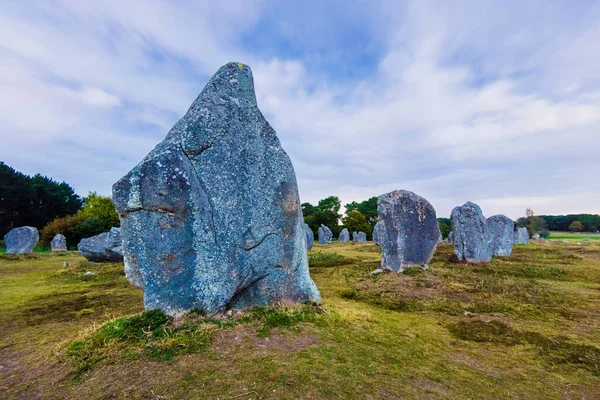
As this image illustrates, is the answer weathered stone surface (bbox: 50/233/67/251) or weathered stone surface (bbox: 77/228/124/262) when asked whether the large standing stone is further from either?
weathered stone surface (bbox: 50/233/67/251)

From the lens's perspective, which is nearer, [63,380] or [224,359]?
[63,380]

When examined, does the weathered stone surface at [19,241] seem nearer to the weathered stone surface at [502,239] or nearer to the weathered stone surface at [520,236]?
the weathered stone surface at [502,239]

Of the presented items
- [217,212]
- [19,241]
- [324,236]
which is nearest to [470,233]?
[217,212]

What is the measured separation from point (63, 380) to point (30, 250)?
24.2 m

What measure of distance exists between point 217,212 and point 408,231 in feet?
29.6

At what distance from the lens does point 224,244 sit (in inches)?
227

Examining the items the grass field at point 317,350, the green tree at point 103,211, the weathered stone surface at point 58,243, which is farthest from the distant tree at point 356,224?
the grass field at point 317,350

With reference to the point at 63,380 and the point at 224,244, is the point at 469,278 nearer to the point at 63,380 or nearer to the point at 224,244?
the point at 224,244

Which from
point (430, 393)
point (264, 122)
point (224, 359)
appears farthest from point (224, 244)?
point (430, 393)

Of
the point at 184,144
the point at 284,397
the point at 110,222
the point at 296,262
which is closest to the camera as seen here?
the point at 284,397

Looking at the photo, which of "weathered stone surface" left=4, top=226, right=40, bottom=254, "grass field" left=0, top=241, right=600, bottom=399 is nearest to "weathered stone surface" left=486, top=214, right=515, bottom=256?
"grass field" left=0, top=241, right=600, bottom=399

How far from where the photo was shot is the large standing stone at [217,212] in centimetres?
533

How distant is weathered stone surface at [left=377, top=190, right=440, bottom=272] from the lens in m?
12.8

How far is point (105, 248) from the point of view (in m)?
15.8
